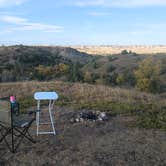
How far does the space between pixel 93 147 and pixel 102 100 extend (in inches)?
159

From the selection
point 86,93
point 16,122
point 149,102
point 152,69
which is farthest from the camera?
point 152,69

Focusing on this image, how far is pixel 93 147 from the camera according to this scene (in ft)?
19.7

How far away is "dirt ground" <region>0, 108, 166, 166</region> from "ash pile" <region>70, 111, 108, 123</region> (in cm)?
19

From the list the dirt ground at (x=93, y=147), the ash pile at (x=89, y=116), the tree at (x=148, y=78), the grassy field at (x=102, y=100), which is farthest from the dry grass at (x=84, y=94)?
the tree at (x=148, y=78)

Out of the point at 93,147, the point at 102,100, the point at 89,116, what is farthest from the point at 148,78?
the point at 93,147

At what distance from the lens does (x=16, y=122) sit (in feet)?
19.5

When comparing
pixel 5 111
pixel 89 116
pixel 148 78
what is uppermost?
pixel 5 111

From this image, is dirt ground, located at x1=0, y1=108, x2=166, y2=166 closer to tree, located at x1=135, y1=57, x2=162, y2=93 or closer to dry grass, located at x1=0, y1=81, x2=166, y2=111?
dry grass, located at x1=0, y1=81, x2=166, y2=111

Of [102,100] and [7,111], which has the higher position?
[7,111]

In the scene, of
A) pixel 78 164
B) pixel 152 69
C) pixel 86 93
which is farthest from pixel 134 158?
→ pixel 152 69

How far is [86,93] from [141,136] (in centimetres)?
439

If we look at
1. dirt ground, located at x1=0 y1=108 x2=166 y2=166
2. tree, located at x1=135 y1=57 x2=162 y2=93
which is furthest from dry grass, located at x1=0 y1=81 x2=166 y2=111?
tree, located at x1=135 y1=57 x2=162 y2=93

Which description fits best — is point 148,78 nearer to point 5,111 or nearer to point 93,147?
point 93,147

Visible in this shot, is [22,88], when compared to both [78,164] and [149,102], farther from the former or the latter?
[78,164]
